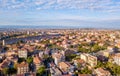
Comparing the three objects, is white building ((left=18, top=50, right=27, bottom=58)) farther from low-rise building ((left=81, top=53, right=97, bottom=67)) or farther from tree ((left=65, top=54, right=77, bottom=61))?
low-rise building ((left=81, top=53, right=97, bottom=67))

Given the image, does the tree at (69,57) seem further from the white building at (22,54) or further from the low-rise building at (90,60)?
the white building at (22,54)

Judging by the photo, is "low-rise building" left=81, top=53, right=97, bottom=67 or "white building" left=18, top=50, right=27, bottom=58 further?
"white building" left=18, top=50, right=27, bottom=58

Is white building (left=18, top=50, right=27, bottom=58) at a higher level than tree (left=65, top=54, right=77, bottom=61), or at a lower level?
higher

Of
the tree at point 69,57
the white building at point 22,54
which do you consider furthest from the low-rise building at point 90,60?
the white building at point 22,54

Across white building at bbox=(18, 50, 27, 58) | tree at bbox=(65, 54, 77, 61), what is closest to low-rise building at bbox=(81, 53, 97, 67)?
tree at bbox=(65, 54, 77, 61)

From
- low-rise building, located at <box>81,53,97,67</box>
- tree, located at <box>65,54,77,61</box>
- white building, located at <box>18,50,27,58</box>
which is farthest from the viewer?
white building, located at <box>18,50,27,58</box>

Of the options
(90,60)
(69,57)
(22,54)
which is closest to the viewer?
(90,60)

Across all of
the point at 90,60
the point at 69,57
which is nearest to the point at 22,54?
the point at 69,57

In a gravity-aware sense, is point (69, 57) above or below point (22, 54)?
below

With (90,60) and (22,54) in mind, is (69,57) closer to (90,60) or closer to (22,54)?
(90,60)

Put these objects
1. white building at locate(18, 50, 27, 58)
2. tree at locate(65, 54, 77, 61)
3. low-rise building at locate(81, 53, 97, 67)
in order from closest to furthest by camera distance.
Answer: low-rise building at locate(81, 53, 97, 67)
tree at locate(65, 54, 77, 61)
white building at locate(18, 50, 27, 58)

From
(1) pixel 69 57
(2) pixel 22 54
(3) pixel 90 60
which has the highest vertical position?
(3) pixel 90 60

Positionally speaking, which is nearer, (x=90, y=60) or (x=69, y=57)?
(x=90, y=60)
